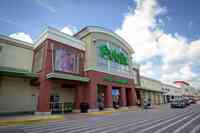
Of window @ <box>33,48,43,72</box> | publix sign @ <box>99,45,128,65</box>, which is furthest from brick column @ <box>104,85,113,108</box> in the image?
window @ <box>33,48,43,72</box>

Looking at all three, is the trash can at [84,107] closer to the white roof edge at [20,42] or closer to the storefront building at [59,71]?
the storefront building at [59,71]

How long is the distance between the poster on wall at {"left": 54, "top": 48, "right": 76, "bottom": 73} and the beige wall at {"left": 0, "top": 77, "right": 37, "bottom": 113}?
16.7ft

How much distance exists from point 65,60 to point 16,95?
7.62m

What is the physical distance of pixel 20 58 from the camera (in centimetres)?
2038

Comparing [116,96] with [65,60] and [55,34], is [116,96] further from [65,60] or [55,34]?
[55,34]

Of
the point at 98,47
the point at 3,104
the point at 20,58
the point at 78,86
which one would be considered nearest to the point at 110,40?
the point at 98,47

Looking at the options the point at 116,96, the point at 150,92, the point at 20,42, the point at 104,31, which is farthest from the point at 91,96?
the point at 150,92

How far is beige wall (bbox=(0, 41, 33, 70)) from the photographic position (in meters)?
18.8

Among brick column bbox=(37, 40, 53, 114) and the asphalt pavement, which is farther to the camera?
brick column bbox=(37, 40, 53, 114)

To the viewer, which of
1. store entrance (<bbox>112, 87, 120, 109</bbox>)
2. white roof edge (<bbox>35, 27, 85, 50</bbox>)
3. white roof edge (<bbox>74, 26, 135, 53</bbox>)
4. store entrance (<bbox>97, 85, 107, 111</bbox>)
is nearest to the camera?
white roof edge (<bbox>35, 27, 85, 50</bbox>)

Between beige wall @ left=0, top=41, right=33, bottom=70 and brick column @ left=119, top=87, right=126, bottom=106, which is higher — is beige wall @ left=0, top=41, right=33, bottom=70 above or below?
above

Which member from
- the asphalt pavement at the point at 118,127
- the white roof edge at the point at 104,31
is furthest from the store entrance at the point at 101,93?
the asphalt pavement at the point at 118,127

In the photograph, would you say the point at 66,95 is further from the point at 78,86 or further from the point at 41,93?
the point at 41,93

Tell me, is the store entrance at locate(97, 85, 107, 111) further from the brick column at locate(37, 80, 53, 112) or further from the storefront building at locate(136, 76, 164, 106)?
the storefront building at locate(136, 76, 164, 106)
